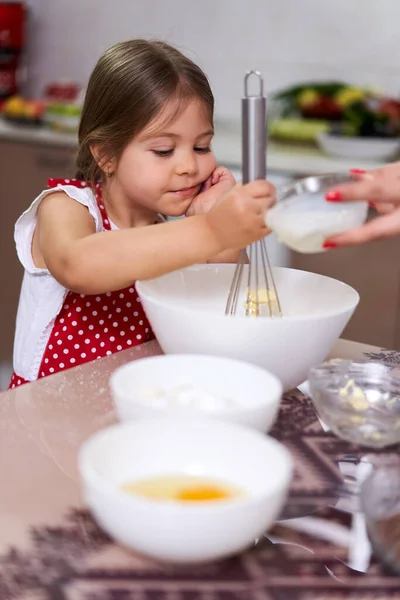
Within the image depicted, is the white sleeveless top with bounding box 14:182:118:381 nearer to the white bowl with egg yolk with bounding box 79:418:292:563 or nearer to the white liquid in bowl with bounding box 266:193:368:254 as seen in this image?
the white liquid in bowl with bounding box 266:193:368:254

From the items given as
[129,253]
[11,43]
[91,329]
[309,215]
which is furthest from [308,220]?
[11,43]

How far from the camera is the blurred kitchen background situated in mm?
2336

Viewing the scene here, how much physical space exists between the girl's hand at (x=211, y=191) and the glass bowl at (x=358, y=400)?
1.36ft

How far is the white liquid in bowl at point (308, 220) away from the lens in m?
0.86

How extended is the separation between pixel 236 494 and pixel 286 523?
0.08 metres

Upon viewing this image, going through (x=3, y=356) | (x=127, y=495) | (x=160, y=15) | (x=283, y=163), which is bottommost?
(x=3, y=356)

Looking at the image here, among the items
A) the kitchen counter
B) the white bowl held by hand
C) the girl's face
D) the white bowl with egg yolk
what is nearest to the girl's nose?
the girl's face

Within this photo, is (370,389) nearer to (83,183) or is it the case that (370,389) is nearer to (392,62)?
(83,183)

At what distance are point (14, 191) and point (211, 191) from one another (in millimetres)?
1657

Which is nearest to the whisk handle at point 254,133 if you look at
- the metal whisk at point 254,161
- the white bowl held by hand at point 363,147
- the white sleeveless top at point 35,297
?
the metal whisk at point 254,161

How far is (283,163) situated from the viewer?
2355 mm

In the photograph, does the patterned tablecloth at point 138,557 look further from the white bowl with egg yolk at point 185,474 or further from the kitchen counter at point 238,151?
the kitchen counter at point 238,151

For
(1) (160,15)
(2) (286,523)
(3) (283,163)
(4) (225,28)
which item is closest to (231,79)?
(4) (225,28)

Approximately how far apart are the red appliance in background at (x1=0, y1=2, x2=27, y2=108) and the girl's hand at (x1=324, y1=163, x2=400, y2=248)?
248 cm
